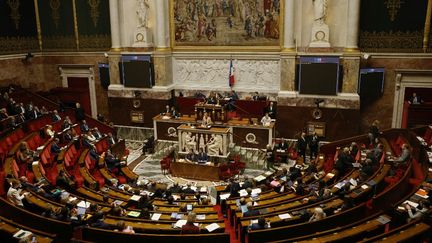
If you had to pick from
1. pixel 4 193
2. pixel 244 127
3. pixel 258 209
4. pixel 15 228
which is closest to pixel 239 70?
pixel 244 127

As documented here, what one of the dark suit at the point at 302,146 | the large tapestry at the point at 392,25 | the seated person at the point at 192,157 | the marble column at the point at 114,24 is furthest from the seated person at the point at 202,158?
the large tapestry at the point at 392,25

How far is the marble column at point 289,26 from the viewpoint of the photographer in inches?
711

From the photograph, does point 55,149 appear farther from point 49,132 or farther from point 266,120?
point 266,120

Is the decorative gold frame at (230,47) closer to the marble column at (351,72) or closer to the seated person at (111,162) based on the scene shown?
the marble column at (351,72)

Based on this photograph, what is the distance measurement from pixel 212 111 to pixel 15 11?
13.0 metres

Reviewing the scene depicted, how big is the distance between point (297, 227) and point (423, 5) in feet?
44.7

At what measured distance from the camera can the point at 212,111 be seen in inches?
722

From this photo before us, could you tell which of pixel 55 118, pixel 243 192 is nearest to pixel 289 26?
pixel 243 192

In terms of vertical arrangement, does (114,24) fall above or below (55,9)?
below

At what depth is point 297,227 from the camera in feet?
26.5

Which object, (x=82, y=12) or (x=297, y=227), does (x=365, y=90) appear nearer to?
(x=297, y=227)

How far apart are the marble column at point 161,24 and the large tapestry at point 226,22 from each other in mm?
381

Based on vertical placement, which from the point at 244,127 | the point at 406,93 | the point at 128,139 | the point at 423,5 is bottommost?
the point at 128,139

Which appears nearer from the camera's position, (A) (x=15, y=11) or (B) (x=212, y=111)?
(B) (x=212, y=111)
